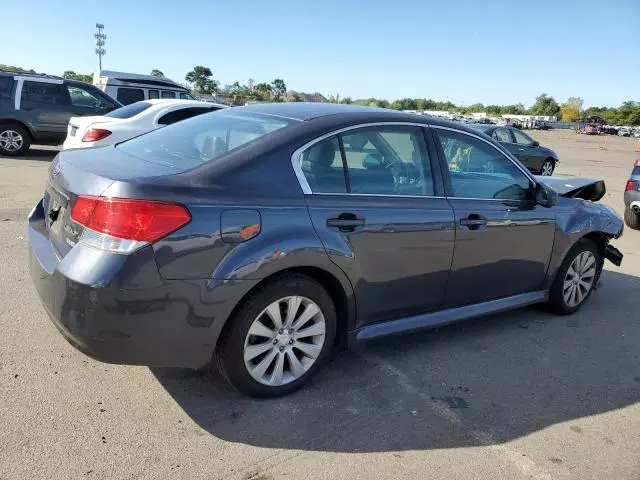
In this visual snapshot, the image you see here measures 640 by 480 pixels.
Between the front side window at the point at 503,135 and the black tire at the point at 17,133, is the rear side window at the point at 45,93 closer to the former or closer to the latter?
the black tire at the point at 17,133

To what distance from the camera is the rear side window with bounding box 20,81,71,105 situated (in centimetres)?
1234

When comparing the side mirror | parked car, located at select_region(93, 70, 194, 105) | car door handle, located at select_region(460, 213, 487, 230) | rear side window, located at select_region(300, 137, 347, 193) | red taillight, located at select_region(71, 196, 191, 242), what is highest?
parked car, located at select_region(93, 70, 194, 105)

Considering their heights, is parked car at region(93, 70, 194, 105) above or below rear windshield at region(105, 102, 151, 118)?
above

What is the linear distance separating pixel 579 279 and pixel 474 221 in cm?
173

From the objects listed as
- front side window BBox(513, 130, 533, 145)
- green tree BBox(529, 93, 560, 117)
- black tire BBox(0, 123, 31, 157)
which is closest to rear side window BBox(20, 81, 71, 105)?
black tire BBox(0, 123, 31, 157)

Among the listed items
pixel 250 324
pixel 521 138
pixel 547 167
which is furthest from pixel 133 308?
pixel 547 167

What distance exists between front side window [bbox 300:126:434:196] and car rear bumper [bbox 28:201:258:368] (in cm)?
84

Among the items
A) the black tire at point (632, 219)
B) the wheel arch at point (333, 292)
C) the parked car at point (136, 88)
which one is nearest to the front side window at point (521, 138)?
→ the black tire at point (632, 219)

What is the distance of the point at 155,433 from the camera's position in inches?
109

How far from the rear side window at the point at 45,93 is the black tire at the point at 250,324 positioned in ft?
38.2

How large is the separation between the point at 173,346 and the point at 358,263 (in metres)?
1.14

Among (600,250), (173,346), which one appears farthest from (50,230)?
(600,250)

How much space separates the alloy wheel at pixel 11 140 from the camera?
12262 mm

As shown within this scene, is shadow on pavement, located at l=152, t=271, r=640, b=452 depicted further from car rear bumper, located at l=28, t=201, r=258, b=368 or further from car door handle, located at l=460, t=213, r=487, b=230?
car door handle, located at l=460, t=213, r=487, b=230
